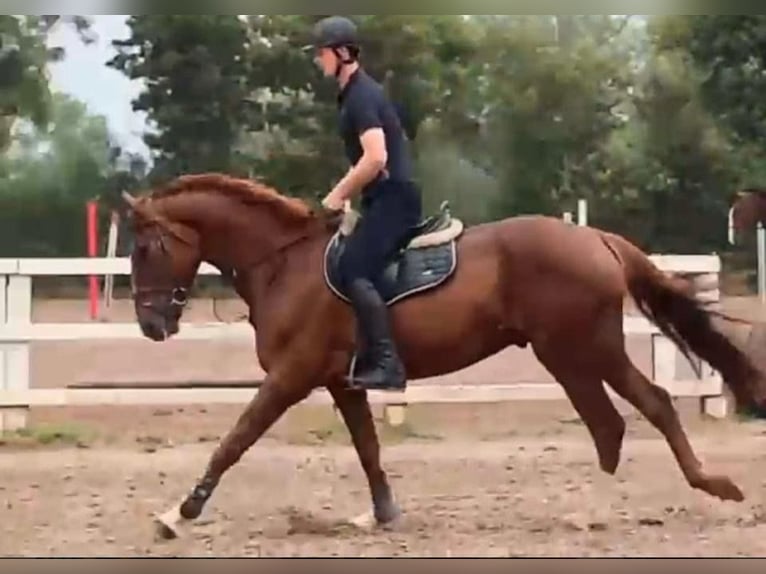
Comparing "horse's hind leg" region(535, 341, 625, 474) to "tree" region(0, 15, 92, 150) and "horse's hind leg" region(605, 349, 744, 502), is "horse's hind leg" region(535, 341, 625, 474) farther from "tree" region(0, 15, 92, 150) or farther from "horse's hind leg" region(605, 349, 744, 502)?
"tree" region(0, 15, 92, 150)

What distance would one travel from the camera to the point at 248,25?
12.4 ft

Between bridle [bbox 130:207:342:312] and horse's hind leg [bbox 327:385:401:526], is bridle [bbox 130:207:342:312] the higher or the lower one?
the higher one

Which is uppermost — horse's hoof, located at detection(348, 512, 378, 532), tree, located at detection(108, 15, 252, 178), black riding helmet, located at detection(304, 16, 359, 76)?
black riding helmet, located at detection(304, 16, 359, 76)

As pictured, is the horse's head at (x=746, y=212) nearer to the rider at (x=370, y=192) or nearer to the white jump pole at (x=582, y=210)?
the white jump pole at (x=582, y=210)

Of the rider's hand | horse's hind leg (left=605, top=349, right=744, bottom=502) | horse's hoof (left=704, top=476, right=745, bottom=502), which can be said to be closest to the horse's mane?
the rider's hand

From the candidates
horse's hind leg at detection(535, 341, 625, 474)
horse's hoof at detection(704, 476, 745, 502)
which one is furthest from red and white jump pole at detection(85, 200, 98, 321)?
horse's hoof at detection(704, 476, 745, 502)

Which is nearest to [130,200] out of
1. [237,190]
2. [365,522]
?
[237,190]

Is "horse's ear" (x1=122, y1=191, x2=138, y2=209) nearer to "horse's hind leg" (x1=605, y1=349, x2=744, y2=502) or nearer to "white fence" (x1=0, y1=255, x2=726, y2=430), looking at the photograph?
"white fence" (x1=0, y1=255, x2=726, y2=430)

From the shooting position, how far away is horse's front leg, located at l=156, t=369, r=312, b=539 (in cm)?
362

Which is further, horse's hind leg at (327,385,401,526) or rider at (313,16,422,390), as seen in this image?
horse's hind leg at (327,385,401,526)

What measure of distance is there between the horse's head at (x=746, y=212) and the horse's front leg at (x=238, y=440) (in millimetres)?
1229

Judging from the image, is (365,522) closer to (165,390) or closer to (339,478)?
(339,478)

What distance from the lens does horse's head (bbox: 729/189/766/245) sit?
12.3 feet

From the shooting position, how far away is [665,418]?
3684 millimetres
